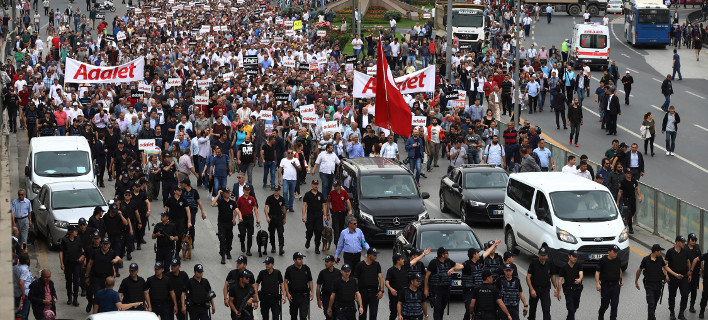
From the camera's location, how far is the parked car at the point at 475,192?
2592cm

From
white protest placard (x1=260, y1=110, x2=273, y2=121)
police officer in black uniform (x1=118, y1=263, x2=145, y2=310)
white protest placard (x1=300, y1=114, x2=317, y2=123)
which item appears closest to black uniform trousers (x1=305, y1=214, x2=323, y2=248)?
police officer in black uniform (x1=118, y1=263, x2=145, y2=310)

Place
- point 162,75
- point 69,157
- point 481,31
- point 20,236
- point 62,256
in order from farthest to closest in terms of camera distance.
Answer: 1. point 481,31
2. point 162,75
3. point 69,157
4. point 20,236
5. point 62,256

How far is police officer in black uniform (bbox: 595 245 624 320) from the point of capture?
1889cm

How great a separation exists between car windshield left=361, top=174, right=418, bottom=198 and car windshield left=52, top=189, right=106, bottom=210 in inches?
213

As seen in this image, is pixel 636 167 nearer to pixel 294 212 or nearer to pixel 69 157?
pixel 294 212

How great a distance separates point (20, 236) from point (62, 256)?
3100 mm

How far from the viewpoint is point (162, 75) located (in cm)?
4219

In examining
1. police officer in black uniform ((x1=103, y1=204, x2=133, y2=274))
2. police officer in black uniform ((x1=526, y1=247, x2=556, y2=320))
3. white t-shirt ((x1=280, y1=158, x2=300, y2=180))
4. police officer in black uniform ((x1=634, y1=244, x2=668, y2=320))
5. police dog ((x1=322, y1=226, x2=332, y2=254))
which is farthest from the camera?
white t-shirt ((x1=280, y1=158, x2=300, y2=180))

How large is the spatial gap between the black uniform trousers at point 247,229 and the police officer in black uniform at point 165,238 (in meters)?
1.95

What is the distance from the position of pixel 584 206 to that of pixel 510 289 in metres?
5.26

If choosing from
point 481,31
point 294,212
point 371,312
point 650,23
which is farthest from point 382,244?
point 650,23

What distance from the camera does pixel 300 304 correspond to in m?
18.0

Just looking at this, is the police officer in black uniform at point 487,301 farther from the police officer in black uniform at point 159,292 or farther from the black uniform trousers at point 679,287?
the police officer in black uniform at point 159,292

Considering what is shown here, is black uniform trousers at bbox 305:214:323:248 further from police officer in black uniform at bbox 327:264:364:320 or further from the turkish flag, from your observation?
police officer in black uniform at bbox 327:264:364:320
